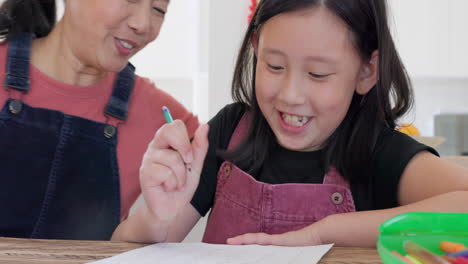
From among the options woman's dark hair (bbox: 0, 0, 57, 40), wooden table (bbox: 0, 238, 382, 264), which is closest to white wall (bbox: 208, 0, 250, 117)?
woman's dark hair (bbox: 0, 0, 57, 40)

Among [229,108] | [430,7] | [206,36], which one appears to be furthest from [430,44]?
[229,108]

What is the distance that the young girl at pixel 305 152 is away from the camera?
79cm

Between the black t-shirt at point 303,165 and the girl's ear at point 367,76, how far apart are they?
0.30 feet

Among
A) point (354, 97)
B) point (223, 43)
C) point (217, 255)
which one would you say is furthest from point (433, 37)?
point (217, 255)

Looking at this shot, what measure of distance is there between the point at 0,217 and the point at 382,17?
2.60 ft

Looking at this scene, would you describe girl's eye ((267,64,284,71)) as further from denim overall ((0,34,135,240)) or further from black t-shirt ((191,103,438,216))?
denim overall ((0,34,135,240))

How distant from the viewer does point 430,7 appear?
3.47 m

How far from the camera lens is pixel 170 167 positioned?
0.76 metres

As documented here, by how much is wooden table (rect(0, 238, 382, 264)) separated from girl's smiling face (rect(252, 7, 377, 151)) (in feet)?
0.88

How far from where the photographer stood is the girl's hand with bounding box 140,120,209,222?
753 millimetres

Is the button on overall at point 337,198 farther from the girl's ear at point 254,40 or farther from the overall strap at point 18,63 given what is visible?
the overall strap at point 18,63

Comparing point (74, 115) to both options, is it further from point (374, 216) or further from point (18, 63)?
point (374, 216)

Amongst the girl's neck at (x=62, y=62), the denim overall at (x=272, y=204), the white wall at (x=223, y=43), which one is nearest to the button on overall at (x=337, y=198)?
the denim overall at (x=272, y=204)

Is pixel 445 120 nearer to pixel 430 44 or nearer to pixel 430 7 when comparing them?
pixel 430 44
